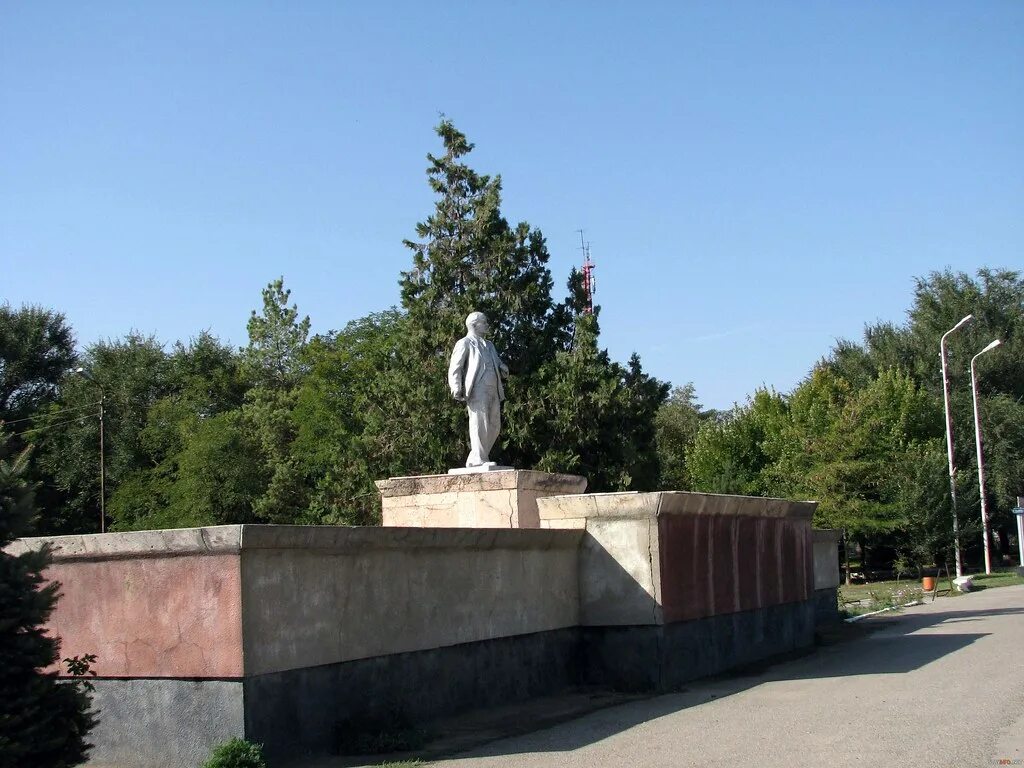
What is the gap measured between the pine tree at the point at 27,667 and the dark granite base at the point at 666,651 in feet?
22.8

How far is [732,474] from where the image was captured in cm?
4438

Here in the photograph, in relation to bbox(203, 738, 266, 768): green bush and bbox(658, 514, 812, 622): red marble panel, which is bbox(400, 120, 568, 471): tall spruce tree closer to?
bbox(658, 514, 812, 622): red marble panel

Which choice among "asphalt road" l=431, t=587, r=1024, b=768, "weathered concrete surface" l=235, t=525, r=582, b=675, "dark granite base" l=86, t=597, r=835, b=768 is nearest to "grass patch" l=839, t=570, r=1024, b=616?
"asphalt road" l=431, t=587, r=1024, b=768

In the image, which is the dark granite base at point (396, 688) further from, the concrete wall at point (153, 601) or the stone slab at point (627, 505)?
the stone slab at point (627, 505)

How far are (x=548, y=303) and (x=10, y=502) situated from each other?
2131 centimetres

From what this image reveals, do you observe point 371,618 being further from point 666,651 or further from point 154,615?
point 666,651

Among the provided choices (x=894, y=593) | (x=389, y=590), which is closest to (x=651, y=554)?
(x=389, y=590)

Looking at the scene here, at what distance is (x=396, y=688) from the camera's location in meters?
9.61

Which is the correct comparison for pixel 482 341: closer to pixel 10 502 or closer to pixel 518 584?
pixel 518 584

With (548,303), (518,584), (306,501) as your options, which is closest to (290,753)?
(518,584)

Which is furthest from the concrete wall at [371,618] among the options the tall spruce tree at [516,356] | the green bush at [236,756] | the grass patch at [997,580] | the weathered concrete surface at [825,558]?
the grass patch at [997,580]

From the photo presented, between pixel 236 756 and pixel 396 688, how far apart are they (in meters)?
2.14

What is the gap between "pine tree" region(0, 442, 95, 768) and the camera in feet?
21.1

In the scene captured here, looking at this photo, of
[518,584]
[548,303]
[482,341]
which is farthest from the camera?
[548,303]
